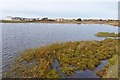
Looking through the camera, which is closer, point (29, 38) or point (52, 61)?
point (52, 61)

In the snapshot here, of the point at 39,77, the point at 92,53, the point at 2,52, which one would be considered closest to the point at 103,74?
the point at 39,77

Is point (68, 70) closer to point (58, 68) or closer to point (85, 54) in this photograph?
point (58, 68)

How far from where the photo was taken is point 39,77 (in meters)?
22.5

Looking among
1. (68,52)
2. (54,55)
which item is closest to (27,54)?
(54,55)

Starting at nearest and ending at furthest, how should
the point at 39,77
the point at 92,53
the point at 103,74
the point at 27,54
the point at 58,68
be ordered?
the point at 39,77 < the point at 103,74 < the point at 58,68 < the point at 27,54 < the point at 92,53

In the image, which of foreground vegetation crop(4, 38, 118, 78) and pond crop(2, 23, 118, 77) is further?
pond crop(2, 23, 118, 77)

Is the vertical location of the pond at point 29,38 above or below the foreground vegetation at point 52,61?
above

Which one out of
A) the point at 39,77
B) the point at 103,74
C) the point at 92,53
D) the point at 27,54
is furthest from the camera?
the point at 92,53

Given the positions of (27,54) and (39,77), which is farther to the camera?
(27,54)

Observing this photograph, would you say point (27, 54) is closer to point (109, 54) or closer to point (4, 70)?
point (4, 70)

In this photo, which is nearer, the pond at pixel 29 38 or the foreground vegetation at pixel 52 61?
the foreground vegetation at pixel 52 61

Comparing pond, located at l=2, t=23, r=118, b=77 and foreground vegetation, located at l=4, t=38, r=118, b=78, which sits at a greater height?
pond, located at l=2, t=23, r=118, b=77

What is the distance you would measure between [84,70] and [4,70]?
9.88 metres

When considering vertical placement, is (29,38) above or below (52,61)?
above
